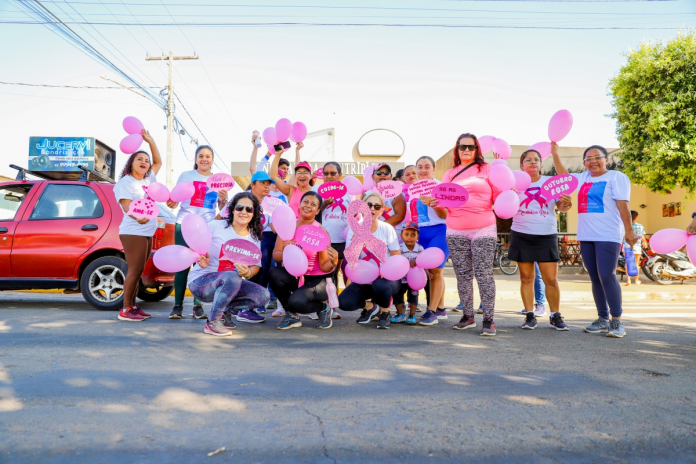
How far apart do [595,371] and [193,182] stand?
4328 mm

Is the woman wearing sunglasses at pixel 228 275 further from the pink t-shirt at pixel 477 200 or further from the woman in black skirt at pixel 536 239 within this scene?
the woman in black skirt at pixel 536 239

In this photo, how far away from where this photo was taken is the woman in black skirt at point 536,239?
519 cm

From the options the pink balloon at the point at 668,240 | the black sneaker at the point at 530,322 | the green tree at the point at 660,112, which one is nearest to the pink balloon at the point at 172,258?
the black sneaker at the point at 530,322

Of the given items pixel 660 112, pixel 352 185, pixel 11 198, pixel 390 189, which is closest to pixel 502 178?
pixel 390 189

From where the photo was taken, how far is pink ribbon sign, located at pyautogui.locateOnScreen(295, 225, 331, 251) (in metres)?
4.85

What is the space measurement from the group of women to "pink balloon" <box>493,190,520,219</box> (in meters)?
0.12

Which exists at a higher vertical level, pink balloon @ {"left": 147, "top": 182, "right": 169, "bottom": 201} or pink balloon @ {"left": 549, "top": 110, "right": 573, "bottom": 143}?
pink balloon @ {"left": 549, "top": 110, "right": 573, "bottom": 143}

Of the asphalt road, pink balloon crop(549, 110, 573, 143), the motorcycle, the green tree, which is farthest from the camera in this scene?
the green tree

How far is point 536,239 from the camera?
522 centimetres

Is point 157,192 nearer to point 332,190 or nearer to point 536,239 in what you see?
point 332,190

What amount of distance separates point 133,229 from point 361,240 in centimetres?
243

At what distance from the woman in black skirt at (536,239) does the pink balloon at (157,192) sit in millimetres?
3775

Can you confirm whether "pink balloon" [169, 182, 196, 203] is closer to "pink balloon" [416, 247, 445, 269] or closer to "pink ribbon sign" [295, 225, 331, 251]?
"pink ribbon sign" [295, 225, 331, 251]

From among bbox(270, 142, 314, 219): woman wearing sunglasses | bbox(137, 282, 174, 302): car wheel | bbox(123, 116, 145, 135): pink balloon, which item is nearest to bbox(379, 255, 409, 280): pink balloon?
bbox(270, 142, 314, 219): woman wearing sunglasses
